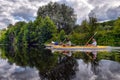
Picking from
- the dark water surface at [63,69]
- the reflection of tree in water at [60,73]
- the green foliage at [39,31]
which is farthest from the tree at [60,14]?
the reflection of tree in water at [60,73]

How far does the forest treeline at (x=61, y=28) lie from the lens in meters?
44.0

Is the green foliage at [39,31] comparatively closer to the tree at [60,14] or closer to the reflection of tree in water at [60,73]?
the tree at [60,14]

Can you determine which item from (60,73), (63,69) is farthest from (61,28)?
(60,73)

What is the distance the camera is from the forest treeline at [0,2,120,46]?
4397 centimetres

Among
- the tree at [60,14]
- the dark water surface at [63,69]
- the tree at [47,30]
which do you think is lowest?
the dark water surface at [63,69]

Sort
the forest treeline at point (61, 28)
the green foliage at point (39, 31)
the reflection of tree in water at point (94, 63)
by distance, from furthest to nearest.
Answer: the green foliage at point (39, 31)
the forest treeline at point (61, 28)
the reflection of tree in water at point (94, 63)

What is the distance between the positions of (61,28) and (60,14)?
4.18 meters

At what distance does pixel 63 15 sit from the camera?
3179 inches

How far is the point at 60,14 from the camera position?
79.1 m

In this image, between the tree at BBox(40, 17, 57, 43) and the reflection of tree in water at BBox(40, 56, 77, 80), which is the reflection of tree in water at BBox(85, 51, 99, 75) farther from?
the tree at BBox(40, 17, 57, 43)

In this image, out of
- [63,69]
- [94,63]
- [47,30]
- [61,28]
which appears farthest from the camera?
[61,28]

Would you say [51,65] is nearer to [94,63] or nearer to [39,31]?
[94,63]

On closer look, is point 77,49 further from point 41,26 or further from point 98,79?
point 41,26

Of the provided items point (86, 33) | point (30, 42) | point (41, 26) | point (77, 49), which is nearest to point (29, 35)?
point (30, 42)
